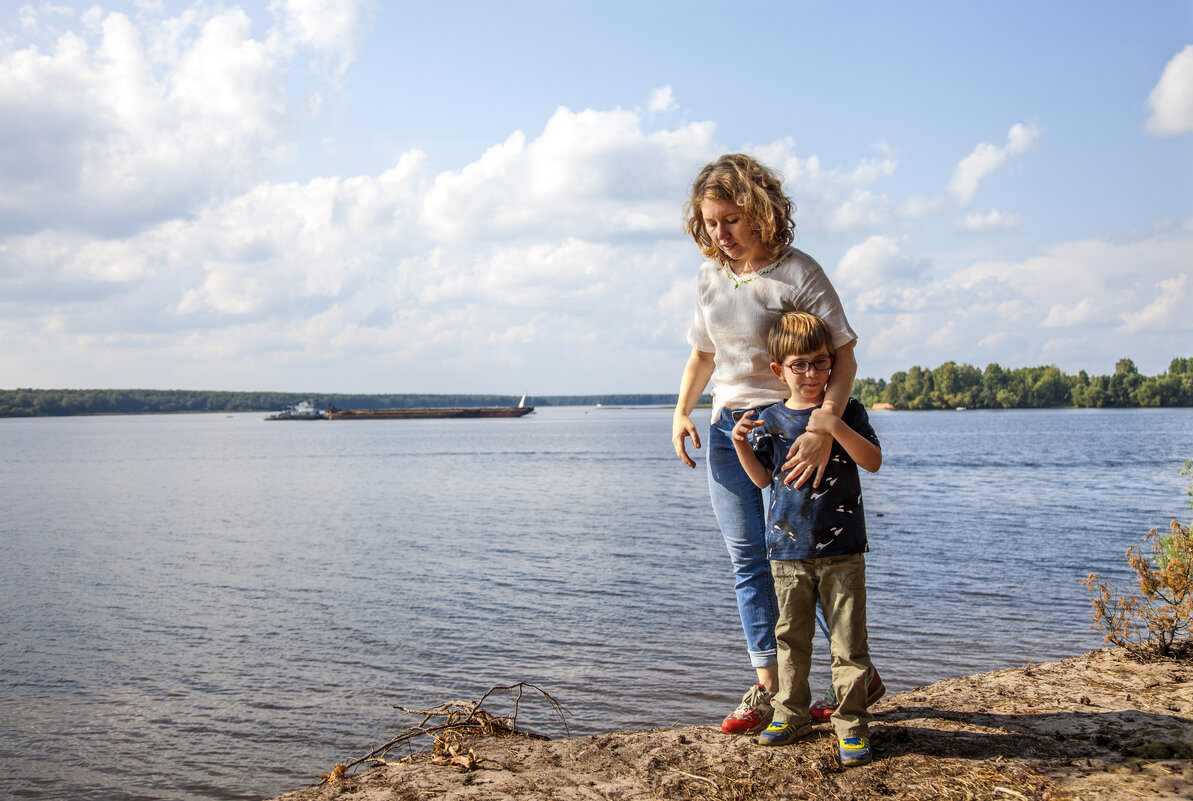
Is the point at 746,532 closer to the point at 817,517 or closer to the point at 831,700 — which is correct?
the point at 817,517

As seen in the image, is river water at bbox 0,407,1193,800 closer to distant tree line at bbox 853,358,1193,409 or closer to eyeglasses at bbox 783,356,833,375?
eyeglasses at bbox 783,356,833,375

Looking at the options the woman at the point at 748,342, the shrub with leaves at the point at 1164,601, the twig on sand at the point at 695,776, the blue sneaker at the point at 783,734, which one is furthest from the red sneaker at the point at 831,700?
the shrub with leaves at the point at 1164,601

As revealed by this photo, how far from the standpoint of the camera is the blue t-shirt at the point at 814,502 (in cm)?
341

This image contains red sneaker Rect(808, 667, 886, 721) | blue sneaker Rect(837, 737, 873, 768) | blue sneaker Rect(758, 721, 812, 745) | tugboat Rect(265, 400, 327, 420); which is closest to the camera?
blue sneaker Rect(837, 737, 873, 768)

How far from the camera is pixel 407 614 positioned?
36.8 ft

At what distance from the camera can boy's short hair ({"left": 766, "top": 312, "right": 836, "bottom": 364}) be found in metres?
3.30

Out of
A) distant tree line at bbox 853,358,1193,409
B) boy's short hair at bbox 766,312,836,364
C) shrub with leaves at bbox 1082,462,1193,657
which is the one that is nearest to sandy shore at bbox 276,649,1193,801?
shrub with leaves at bbox 1082,462,1193,657

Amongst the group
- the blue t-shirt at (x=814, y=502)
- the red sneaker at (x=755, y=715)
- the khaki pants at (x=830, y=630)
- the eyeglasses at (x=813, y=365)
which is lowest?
the red sneaker at (x=755, y=715)

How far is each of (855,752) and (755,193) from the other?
2.33 meters

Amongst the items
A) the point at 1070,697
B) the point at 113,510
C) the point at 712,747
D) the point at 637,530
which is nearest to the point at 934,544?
the point at 637,530

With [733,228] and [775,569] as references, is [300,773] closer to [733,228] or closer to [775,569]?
[775,569]

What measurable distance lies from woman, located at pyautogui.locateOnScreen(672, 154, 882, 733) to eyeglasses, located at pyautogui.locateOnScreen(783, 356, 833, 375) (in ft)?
0.21

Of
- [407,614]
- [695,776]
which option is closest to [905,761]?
[695,776]

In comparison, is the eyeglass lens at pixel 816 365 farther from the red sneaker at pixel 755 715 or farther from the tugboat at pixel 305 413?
the tugboat at pixel 305 413
